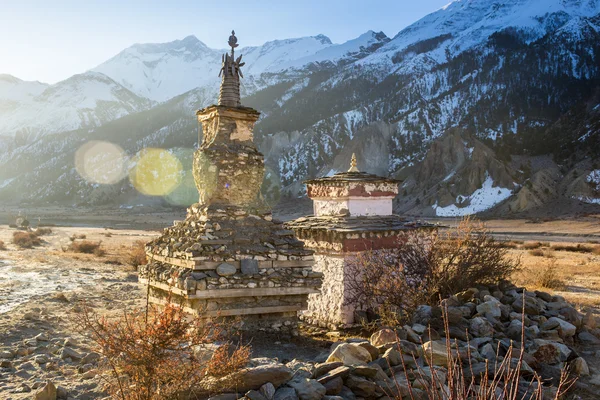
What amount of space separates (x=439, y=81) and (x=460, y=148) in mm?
33741

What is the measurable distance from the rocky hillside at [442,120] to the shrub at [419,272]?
45325 millimetres

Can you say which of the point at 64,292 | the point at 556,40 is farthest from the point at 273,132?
the point at 64,292

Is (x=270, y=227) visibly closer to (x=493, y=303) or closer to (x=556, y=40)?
(x=493, y=303)

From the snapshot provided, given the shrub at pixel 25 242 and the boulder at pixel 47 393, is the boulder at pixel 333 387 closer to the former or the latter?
the boulder at pixel 47 393

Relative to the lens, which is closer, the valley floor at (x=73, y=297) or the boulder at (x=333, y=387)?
the boulder at (x=333, y=387)

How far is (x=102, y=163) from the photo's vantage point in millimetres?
106875

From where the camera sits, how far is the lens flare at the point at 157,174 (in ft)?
281

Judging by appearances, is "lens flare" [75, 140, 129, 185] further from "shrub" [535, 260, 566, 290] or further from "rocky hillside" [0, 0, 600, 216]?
"shrub" [535, 260, 566, 290]

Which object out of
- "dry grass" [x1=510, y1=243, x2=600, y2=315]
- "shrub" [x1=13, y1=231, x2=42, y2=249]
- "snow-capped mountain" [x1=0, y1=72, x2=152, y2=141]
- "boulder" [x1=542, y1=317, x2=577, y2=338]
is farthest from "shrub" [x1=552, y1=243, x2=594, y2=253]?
"snow-capped mountain" [x1=0, y1=72, x2=152, y2=141]

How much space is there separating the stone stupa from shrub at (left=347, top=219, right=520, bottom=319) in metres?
1.68

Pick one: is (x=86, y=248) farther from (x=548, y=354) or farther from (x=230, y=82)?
(x=548, y=354)

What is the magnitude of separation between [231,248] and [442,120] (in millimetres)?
78740

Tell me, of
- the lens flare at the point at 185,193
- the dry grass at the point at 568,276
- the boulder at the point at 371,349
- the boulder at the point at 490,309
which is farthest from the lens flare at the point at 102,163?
the boulder at the point at 371,349

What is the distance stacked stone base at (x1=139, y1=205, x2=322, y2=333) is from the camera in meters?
7.90
